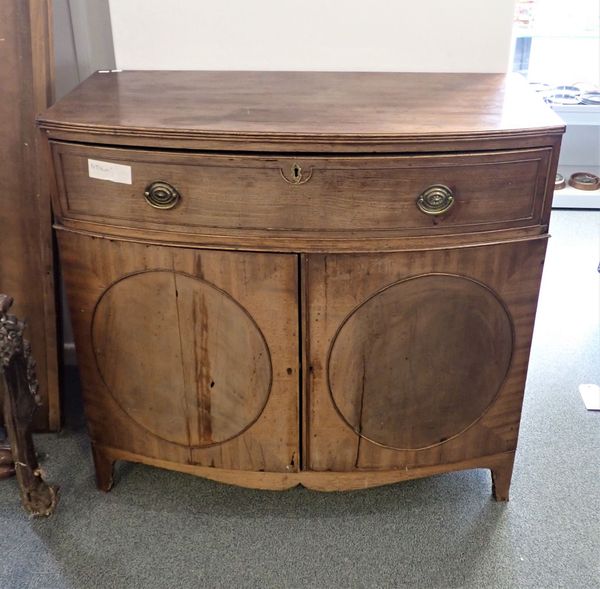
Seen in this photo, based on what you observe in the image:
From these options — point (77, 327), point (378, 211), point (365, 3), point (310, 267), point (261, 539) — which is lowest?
point (261, 539)

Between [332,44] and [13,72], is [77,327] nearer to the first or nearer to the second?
[13,72]

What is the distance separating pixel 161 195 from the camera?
1195mm

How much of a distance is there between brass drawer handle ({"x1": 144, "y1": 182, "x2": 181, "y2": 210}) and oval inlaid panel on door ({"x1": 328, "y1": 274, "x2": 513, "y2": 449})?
0.37 metres

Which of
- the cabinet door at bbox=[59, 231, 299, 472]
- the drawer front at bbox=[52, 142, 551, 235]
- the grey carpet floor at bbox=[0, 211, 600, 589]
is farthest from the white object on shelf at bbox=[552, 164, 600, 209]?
the cabinet door at bbox=[59, 231, 299, 472]

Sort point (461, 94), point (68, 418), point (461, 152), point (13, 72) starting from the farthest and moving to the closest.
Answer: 1. point (68, 418)
2. point (13, 72)
3. point (461, 94)
4. point (461, 152)

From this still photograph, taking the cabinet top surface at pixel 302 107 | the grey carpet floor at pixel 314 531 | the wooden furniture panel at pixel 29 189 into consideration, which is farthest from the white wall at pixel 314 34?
the grey carpet floor at pixel 314 531

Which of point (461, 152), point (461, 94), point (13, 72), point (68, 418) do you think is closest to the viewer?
point (461, 152)

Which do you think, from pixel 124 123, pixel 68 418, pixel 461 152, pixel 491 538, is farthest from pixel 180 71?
pixel 491 538

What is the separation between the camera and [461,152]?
1.15 m

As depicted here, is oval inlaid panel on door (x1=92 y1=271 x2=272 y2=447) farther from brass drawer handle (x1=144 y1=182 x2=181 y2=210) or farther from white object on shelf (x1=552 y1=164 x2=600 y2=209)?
white object on shelf (x1=552 y1=164 x2=600 y2=209)

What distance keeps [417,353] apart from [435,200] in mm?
310

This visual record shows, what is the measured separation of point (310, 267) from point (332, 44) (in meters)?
0.58

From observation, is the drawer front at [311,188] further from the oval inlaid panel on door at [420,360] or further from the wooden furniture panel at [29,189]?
the wooden furniture panel at [29,189]

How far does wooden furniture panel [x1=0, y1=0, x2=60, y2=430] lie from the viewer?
1449 mm
